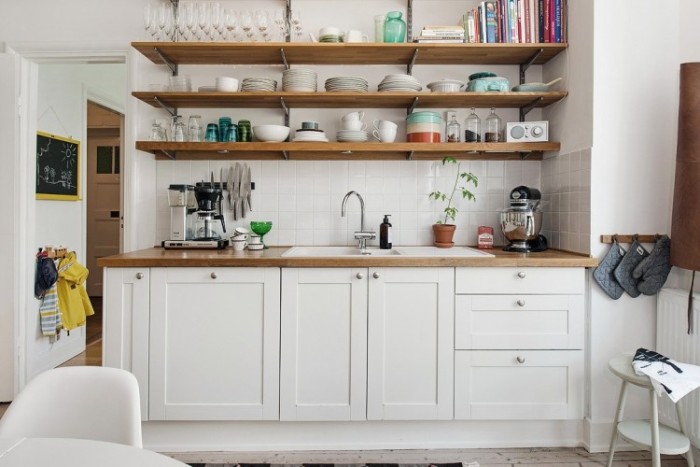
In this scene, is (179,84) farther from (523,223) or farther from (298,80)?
(523,223)

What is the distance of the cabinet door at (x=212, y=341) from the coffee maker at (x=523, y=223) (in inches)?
50.1

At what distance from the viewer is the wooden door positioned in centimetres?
559

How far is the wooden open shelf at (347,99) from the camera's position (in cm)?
244

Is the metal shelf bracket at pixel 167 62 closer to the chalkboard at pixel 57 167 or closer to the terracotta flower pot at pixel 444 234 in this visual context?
the chalkboard at pixel 57 167

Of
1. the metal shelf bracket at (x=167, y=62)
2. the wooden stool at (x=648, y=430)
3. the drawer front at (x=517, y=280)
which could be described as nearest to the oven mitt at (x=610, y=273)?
the drawer front at (x=517, y=280)

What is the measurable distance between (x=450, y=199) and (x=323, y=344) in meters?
1.17

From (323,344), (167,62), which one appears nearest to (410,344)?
(323,344)

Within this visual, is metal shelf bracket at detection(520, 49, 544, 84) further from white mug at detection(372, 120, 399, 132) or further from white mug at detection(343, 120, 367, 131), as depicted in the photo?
white mug at detection(343, 120, 367, 131)

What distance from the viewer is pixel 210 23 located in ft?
8.09

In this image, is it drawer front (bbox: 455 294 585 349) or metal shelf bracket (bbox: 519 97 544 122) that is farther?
metal shelf bracket (bbox: 519 97 544 122)

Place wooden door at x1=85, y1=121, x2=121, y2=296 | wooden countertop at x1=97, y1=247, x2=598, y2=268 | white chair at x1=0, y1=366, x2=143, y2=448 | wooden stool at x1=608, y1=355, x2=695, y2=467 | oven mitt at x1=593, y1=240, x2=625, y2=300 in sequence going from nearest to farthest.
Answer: white chair at x1=0, y1=366, x2=143, y2=448 → wooden stool at x1=608, y1=355, x2=695, y2=467 → wooden countertop at x1=97, y1=247, x2=598, y2=268 → oven mitt at x1=593, y1=240, x2=625, y2=300 → wooden door at x1=85, y1=121, x2=121, y2=296

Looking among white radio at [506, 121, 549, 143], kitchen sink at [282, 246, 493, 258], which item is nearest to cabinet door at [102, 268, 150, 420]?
kitchen sink at [282, 246, 493, 258]

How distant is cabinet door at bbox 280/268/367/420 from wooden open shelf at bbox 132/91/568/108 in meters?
1.00

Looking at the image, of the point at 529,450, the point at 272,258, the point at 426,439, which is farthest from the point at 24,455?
the point at 529,450
